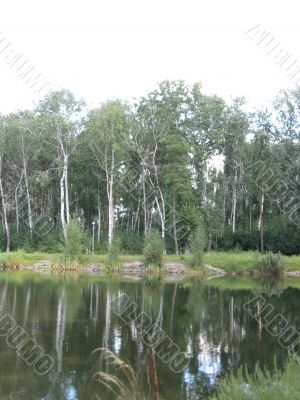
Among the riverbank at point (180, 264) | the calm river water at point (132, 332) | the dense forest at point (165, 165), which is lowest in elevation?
the calm river water at point (132, 332)

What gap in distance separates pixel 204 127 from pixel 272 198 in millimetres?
9777

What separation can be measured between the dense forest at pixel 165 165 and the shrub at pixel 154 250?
5.98 meters

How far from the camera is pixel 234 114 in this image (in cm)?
5272

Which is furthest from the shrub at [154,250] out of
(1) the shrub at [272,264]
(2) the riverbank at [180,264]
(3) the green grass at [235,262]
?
(1) the shrub at [272,264]

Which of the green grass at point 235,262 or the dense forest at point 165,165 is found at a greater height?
the dense forest at point 165,165

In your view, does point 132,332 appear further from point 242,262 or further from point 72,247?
point 242,262

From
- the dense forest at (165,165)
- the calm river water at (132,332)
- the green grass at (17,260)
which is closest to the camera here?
the calm river water at (132,332)

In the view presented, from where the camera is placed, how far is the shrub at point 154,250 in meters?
37.0

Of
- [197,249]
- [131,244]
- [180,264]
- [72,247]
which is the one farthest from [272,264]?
[131,244]

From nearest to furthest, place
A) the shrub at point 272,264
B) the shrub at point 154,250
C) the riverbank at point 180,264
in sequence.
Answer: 1. the shrub at point 154,250
2. the shrub at point 272,264
3. the riverbank at point 180,264

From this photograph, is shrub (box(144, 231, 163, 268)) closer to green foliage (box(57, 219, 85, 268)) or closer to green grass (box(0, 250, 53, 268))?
green foliage (box(57, 219, 85, 268))

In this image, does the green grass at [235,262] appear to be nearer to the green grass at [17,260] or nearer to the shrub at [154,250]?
the shrub at [154,250]

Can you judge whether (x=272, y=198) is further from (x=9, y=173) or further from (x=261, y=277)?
(x=9, y=173)

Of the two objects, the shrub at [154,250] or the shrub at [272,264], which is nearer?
the shrub at [154,250]
